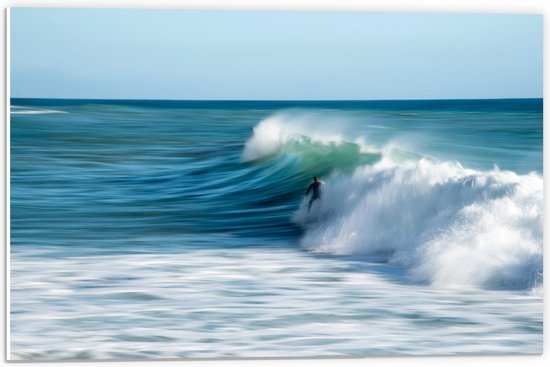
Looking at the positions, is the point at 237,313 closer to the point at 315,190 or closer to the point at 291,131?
the point at 315,190

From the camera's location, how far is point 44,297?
18.4ft

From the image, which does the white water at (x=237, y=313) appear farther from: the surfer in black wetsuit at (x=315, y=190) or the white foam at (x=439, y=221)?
the surfer in black wetsuit at (x=315, y=190)

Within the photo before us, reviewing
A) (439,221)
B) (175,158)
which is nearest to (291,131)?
(175,158)

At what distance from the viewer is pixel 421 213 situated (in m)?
6.38

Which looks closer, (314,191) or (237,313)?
(237,313)

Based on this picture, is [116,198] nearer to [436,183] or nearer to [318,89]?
[318,89]

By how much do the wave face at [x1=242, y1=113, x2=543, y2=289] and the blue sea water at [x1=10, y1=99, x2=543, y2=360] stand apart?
11mm

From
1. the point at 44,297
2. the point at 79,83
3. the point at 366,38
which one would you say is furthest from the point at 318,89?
the point at 44,297

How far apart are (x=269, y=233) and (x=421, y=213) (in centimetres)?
86

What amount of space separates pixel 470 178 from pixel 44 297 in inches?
95.8

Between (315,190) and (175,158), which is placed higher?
(175,158)

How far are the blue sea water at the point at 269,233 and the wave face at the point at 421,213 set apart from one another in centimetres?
1

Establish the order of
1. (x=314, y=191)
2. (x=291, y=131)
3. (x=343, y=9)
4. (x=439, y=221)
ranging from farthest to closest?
(x=291, y=131)
(x=314, y=191)
(x=439, y=221)
(x=343, y=9)

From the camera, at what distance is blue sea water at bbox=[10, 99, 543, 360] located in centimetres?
550
